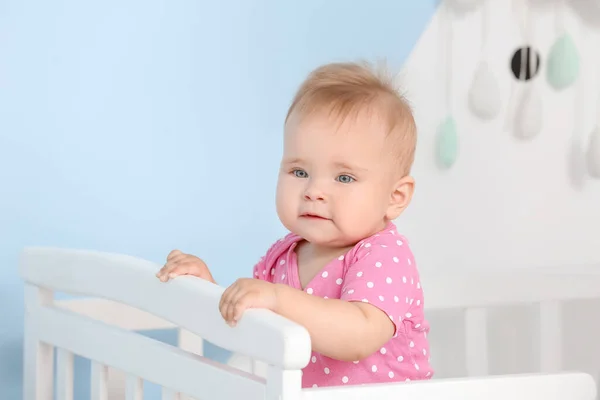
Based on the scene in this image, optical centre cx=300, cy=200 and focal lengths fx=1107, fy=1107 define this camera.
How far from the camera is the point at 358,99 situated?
120 cm

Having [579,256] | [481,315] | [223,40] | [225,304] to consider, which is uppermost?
[223,40]

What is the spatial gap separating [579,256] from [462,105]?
1.10 feet

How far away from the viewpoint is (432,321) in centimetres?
201

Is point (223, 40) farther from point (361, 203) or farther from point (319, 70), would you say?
point (361, 203)

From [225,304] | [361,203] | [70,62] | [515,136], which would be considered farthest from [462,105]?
[225,304]

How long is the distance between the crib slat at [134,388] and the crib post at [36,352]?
0.88ft

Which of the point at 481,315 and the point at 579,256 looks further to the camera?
the point at 579,256

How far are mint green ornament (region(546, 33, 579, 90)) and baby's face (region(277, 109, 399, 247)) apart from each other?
791 millimetres

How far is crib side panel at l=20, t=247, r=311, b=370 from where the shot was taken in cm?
91

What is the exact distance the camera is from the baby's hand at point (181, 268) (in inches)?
43.7

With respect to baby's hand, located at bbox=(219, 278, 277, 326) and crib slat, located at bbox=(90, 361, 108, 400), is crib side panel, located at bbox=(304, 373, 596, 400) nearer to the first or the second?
baby's hand, located at bbox=(219, 278, 277, 326)

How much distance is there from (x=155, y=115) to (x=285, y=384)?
0.95m

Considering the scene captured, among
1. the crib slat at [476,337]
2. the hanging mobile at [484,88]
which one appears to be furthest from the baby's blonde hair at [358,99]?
the hanging mobile at [484,88]

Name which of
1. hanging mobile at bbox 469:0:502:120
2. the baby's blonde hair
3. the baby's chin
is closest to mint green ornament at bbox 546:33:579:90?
hanging mobile at bbox 469:0:502:120
